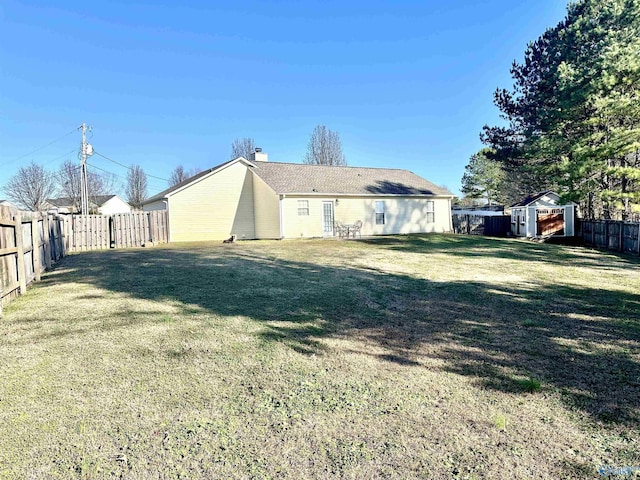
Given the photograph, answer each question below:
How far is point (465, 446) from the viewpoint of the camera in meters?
2.32

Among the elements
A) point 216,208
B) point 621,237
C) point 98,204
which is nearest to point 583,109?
point 621,237

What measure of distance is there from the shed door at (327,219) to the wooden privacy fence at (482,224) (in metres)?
10.9

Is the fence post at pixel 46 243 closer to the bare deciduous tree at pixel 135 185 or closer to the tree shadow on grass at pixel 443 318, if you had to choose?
the tree shadow on grass at pixel 443 318

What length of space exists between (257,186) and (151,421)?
18.7 metres

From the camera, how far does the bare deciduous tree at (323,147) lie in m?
39.5

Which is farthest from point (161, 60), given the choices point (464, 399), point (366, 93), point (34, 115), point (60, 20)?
point (464, 399)

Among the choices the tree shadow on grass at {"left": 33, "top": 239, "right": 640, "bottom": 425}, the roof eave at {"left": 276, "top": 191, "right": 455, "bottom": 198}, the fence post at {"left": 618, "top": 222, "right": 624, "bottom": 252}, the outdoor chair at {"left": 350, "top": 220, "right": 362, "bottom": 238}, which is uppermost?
the roof eave at {"left": 276, "top": 191, "right": 455, "bottom": 198}

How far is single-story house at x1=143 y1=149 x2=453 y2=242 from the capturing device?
19438mm

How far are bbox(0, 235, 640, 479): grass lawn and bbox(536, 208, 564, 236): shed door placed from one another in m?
17.7

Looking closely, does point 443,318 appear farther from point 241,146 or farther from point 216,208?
point 241,146

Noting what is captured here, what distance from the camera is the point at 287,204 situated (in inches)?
765

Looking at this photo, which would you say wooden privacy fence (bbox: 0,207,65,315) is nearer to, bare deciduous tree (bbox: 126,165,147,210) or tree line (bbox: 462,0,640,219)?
tree line (bbox: 462,0,640,219)

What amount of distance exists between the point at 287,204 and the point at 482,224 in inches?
660

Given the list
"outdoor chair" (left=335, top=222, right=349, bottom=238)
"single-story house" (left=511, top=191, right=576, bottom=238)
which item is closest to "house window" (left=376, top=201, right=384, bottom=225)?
"outdoor chair" (left=335, top=222, right=349, bottom=238)
